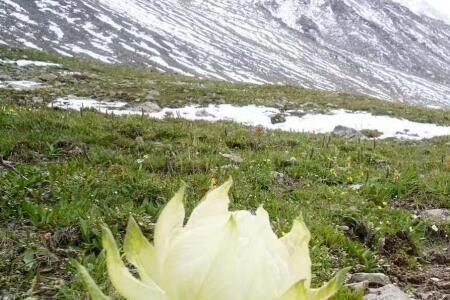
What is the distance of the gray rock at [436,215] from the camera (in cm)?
698

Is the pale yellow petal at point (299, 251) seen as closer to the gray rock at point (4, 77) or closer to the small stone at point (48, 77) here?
the gray rock at point (4, 77)

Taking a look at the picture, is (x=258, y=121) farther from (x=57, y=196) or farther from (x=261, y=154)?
(x=57, y=196)

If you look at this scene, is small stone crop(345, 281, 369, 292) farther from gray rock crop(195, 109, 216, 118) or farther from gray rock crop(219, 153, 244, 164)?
gray rock crop(195, 109, 216, 118)

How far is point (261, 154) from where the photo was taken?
9602mm

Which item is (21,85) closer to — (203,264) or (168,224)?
(168,224)

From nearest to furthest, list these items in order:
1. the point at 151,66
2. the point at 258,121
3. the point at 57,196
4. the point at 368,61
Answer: the point at 57,196, the point at 258,121, the point at 151,66, the point at 368,61

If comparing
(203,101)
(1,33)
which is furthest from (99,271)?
(1,33)

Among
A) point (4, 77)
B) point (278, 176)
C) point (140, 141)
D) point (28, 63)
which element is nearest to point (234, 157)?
point (278, 176)

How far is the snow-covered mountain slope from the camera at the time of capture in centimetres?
11344

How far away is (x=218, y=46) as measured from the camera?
150m

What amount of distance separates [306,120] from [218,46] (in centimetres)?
13099

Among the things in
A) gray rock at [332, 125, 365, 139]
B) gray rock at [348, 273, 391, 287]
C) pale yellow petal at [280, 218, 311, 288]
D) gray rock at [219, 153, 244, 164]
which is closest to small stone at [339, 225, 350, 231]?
gray rock at [348, 273, 391, 287]

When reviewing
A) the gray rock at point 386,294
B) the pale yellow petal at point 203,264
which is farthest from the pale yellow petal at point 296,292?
the gray rock at point 386,294

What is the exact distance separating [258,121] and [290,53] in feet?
497
